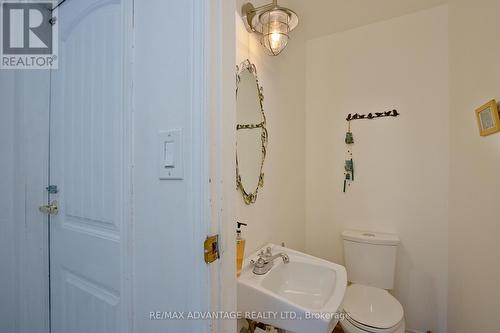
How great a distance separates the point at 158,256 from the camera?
0.62 metres

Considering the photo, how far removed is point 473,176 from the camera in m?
1.28

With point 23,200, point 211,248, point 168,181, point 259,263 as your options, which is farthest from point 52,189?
point 259,263

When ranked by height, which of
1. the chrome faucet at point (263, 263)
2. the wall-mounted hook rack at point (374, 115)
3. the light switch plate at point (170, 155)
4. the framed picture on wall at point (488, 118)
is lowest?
the chrome faucet at point (263, 263)

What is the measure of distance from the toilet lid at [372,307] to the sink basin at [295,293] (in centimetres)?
36

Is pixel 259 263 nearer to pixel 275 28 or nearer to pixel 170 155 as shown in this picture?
pixel 170 155

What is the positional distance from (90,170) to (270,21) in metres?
1.15

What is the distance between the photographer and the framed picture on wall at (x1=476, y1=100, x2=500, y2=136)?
3.45 ft

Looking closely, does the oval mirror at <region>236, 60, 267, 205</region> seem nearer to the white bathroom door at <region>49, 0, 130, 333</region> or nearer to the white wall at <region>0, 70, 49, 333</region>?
the white bathroom door at <region>49, 0, 130, 333</region>

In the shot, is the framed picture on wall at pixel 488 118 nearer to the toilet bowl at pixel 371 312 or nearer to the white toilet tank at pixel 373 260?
the white toilet tank at pixel 373 260

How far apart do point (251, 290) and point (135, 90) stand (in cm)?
86

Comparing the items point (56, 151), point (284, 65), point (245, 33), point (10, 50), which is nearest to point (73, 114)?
point (56, 151)

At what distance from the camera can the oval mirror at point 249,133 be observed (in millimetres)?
1203

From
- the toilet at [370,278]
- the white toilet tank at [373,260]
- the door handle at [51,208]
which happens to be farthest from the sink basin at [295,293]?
the door handle at [51,208]

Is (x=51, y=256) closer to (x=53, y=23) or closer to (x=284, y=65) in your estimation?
(x=53, y=23)
